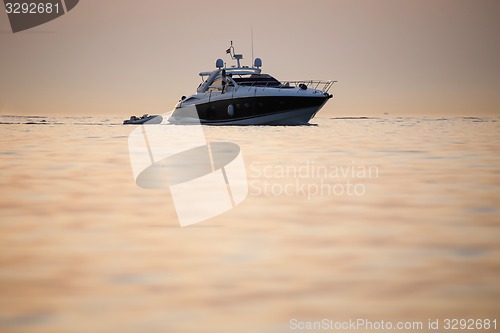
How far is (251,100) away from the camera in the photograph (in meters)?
43.1

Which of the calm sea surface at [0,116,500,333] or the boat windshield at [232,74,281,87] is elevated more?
the calm sea surface at [0,116,500,333]

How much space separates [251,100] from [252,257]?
38421 mm

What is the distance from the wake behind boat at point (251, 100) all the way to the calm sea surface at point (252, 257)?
33.0 meters

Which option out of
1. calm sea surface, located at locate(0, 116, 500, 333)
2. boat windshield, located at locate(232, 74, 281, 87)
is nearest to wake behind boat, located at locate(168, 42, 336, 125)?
boat windshield, located at locate(232, 74, 281, 87)

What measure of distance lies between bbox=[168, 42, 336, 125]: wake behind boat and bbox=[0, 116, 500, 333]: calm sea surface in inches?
1298

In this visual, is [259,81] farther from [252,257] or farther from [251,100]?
[252,257]

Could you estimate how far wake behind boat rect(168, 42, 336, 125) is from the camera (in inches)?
1673

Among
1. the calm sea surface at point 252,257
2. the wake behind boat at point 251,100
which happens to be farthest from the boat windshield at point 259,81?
the calm sea surface at point 252,257

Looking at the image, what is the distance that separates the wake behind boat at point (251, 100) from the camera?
4250 centimetres

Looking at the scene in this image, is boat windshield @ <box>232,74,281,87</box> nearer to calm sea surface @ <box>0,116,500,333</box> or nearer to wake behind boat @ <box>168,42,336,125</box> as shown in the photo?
wake behind boat @ <box>168,42,336,125</box>

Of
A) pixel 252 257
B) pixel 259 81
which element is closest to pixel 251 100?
pixel 259 81

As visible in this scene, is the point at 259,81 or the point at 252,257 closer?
the point at 252,257

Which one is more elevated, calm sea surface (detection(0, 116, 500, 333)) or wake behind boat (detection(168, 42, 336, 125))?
calm sea surface (detection(0, 116, 500, 333))

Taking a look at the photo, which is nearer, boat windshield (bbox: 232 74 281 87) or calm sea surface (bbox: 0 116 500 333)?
calm sea surface (bbox: 0 116 500 333)
